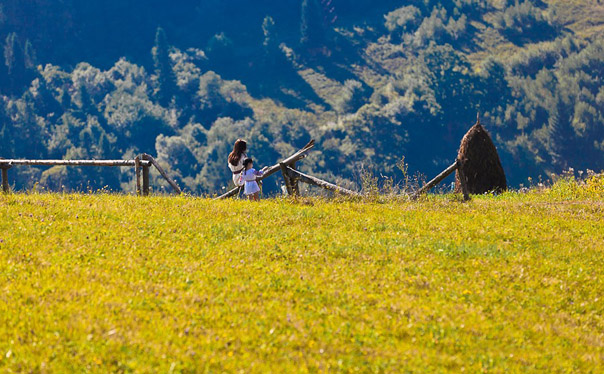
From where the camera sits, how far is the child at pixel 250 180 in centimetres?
1836

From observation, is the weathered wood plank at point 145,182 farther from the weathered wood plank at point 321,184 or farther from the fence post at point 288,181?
the weathered wood plank at point 321,184

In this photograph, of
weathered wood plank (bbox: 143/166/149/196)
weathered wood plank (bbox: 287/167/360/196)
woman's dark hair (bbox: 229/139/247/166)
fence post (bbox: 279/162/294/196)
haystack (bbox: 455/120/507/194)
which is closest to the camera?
woman's dark hair (bbox: 229/139/247/166)

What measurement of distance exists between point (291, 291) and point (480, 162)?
17.7 meters

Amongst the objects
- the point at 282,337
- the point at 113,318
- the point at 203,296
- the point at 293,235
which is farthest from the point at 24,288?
the point at 293,235

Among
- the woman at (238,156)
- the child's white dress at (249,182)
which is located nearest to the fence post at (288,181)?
the child's white dress at (249,182)

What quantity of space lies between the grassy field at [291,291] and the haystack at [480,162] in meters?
10.5

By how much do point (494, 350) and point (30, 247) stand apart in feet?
26.3

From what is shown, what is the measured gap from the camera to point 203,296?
9.95m

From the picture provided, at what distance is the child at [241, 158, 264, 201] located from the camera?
723 inches

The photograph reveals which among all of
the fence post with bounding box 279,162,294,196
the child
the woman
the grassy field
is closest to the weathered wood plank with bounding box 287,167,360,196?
the fence post with bounding box 279,162,294,196

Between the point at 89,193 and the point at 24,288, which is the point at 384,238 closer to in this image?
the point at 24,288

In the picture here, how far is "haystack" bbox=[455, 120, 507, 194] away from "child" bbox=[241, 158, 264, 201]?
34.8 feet

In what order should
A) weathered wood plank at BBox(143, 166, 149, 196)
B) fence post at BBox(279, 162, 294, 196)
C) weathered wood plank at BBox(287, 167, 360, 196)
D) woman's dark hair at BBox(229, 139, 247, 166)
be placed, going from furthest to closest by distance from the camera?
weathered wood plank at BBox(143, 166, 149, 196), fence post at BBox(279, 162, 294, 196), weathered wood plank at BBox(287, 167, 360, 196), woman's dark hair at BBox(229, 139, 247, 166)

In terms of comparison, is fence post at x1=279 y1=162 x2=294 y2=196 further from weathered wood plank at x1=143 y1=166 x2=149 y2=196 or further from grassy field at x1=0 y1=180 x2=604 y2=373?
weathered wood plank at x1=143 y1=166 x2=149 y2=196
